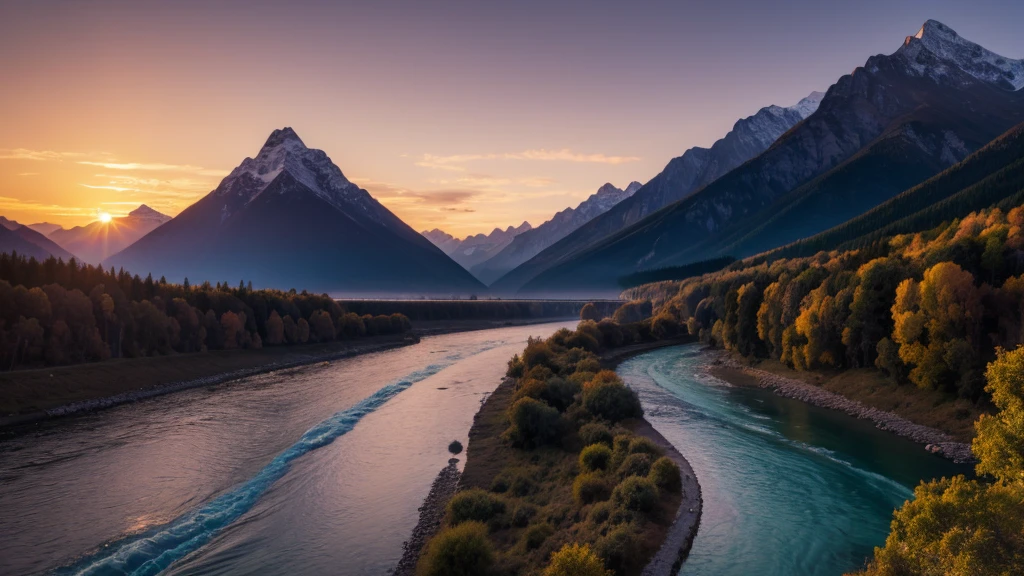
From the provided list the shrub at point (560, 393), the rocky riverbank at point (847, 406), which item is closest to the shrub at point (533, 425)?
the shrub at point (560, 393)

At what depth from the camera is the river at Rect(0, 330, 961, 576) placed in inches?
1260

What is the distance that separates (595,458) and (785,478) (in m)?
15.4

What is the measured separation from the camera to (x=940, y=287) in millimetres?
59125

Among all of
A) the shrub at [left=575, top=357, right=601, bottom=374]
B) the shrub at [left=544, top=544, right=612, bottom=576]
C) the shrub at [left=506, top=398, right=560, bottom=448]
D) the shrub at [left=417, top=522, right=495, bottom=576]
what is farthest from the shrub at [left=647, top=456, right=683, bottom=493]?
the shrub at [left=575, top=357, right=601, bottom=374]

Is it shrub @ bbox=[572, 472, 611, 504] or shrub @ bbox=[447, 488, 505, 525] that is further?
shrub @ bbox=[572, 472, 611, 504]

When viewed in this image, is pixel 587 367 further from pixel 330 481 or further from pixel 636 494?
pixel 636 494

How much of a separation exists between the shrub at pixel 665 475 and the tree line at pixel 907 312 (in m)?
33.9

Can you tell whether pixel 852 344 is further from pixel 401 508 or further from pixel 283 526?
pixel 283 526

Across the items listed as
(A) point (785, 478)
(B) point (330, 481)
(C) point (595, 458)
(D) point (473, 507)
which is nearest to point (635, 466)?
(C) point (595, 458)

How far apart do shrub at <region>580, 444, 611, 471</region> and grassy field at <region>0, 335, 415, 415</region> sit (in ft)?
210

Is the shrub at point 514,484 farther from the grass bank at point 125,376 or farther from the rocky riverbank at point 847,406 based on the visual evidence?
the grass bank at point 125,376

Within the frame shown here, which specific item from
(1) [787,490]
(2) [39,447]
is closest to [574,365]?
(1) [787,490]

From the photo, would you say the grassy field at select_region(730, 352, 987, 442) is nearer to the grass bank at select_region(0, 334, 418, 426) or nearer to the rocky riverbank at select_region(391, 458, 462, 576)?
the rocky riverbank at select_region(391, 458, 462, 576)

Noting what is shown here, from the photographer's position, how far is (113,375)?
8338cm
